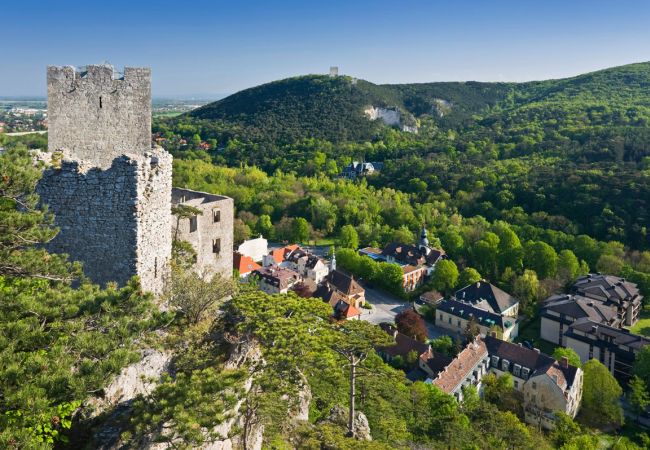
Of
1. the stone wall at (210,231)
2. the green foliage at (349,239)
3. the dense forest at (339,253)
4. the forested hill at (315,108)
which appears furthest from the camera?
the forested hill at (315,108)

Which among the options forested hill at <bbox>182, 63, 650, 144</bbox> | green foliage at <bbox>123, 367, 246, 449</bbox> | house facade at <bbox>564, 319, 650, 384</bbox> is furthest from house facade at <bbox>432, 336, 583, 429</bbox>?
forested hill at <bbox>182, 63, 650, 144</bbox>

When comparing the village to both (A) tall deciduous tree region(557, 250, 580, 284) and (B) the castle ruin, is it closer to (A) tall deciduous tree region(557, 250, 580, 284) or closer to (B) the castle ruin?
(A) tall deciduous tree region(557, 250, 580, 284)

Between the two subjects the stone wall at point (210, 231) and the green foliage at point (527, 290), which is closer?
the stone wall at point (210, 231)

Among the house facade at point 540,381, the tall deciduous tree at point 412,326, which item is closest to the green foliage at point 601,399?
the house facade at point 540,381

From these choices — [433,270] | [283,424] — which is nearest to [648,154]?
[433,270]

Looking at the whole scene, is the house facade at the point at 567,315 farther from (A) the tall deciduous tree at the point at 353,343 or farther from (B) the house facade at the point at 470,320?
(A) the tall deciduous tree at the point at 353,343

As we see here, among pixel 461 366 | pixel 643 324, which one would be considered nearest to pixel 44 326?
pixel 461 366

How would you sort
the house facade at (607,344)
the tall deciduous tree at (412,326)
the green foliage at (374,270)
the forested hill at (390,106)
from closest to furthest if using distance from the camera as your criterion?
1. the house facade at (607,344)
2. the tall deciduous tree at (412,326)
3. the green foliage at (374,270)
4. the forested hill at (390,106)
